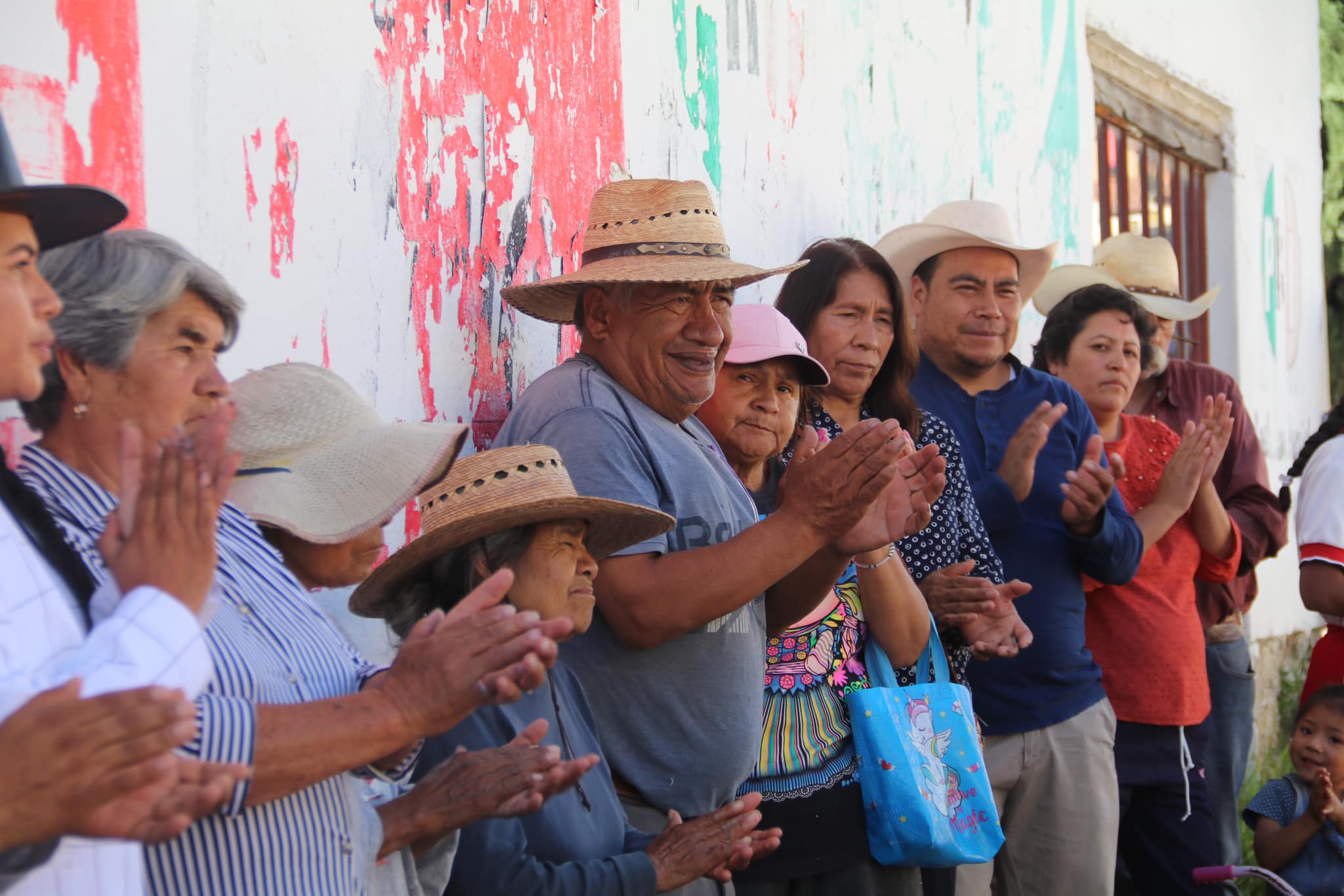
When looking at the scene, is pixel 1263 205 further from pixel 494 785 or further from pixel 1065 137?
pixel 494 785

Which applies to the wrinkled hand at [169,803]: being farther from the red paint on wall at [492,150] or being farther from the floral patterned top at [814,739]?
the floral patterned top at [814,739]

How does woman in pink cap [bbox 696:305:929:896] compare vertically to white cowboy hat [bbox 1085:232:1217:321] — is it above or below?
below

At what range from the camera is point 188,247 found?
6.60 ft

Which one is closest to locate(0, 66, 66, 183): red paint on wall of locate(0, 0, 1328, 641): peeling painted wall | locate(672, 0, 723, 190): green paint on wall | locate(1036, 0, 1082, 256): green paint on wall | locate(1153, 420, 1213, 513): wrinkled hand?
locate(0, 0, 1328, 641): peeling painted wall

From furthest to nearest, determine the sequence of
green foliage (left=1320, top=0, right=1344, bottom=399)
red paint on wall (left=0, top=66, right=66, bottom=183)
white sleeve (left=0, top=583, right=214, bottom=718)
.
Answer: green foliage (left=1320, top=0, right=1344, bottom=399) → red paint on wall (left=0, top=66, right=66, bottom=183) → white sleeve (left=0, top=583, right=214, bottom=718)

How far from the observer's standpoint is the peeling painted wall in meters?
1.96

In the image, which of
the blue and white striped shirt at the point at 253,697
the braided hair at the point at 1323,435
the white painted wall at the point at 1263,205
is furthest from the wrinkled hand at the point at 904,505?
the white painted wall at the point at 1263,205

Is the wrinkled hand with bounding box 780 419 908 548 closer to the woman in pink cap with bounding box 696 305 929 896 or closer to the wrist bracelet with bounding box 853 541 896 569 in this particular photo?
the woman in pink cap with bounding box 696 305 929 896

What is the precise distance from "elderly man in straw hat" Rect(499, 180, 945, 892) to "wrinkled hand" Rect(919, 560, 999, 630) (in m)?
0.50

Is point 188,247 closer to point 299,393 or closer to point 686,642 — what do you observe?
point 299,393

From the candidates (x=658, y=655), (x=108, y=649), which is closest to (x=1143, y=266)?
(x=658, y=655)

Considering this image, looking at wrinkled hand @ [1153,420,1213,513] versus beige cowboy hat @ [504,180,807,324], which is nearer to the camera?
beige cowboy hat @ [504,180,807,324]

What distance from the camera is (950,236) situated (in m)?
3.93

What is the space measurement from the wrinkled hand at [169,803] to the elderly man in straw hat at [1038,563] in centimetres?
251
